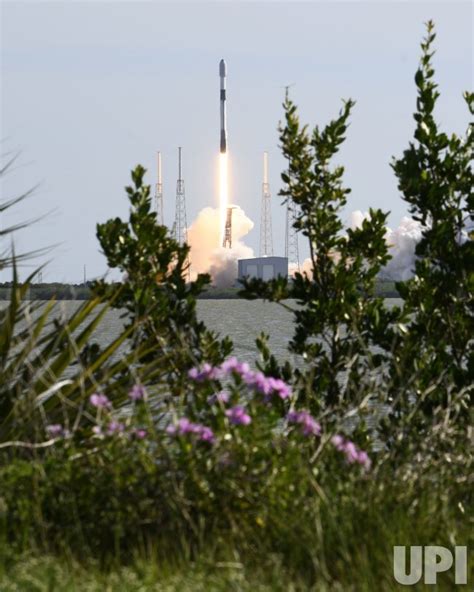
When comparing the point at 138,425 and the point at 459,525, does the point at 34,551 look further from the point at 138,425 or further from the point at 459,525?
the point at 459,525

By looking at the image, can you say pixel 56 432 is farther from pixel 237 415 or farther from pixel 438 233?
pixel 438 233

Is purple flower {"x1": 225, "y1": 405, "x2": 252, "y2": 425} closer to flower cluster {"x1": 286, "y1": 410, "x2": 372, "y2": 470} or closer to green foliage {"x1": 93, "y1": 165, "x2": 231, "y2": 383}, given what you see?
flower cluster {"x1": 286, "y1": 410, "x2": 372, "y2": 470}

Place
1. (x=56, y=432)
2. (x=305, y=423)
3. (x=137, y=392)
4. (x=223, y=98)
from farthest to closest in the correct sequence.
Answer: (x=223, y=98)
(x=56, y=432)
(x=305, y=423)
(x=137, y=392)

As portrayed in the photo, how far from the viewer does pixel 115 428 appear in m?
7.08

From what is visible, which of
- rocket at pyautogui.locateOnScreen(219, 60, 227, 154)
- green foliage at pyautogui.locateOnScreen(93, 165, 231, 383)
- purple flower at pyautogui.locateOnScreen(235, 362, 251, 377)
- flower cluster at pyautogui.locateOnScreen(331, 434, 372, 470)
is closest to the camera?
flower cluster at pyautogui.locateOnScreen(331, 434, 372, 470)

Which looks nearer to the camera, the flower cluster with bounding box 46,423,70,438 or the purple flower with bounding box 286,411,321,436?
the flower cluster with bounding box 46,423,70,438

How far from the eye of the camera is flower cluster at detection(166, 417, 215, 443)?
→ 6.96 meters

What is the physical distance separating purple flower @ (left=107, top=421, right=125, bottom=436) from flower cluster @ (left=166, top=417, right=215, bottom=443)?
0.31m

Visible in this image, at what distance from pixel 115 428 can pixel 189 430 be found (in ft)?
1.57

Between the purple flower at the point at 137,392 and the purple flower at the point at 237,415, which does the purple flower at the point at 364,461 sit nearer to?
the purple flower at the point at 237,415

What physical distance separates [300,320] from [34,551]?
4430mm

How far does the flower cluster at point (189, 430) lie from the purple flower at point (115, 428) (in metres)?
0.31

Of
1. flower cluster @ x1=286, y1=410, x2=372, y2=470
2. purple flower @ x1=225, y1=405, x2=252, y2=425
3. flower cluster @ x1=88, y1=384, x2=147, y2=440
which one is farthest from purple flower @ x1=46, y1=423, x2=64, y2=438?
flower cluster @ x1=286, y1=410, x2=372, y2=470

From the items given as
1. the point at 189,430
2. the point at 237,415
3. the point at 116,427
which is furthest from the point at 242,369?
the point at 116,427
